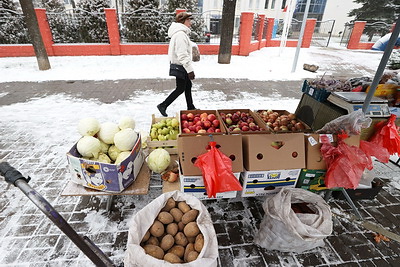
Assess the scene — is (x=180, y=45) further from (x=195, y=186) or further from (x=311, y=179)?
(x=311, y=179)

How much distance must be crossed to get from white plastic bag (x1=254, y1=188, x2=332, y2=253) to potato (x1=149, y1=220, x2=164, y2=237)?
1061 millimetres

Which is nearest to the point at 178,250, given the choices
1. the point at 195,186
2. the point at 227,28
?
the point at 195,186

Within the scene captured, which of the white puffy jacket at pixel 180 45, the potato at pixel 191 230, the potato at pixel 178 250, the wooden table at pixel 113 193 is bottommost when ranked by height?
the wooden table at pixel 113 193

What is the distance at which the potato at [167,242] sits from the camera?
5.75 feet

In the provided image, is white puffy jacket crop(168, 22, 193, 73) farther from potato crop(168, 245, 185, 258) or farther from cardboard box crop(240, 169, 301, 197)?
potato crop(168, 245, 185, 258)

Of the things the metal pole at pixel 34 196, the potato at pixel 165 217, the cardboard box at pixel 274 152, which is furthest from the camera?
the cardboard box at pixel 274 152

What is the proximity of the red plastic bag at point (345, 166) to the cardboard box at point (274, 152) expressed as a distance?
30 cm

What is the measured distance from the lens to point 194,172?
7.37ft

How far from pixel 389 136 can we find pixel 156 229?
305 centimetres

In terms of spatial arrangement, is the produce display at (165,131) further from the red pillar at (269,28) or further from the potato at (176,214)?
the red pillar at (269,28)

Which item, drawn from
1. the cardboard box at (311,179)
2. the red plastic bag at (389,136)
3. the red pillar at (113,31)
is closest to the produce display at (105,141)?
the cardboard box at (311,179)

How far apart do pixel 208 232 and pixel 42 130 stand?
4.57 m

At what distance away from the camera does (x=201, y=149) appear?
2.29 m

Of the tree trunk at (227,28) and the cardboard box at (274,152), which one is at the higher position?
the tree trunk at (227,28)
